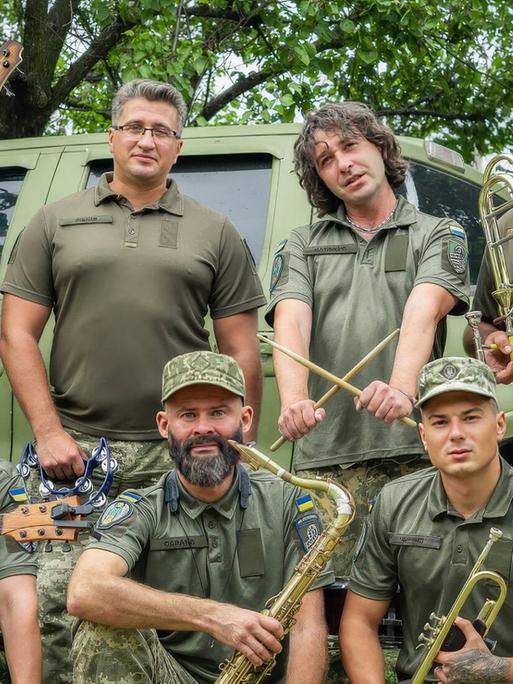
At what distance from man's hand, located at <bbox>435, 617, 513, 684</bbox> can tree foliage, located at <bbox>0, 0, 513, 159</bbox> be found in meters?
4.62

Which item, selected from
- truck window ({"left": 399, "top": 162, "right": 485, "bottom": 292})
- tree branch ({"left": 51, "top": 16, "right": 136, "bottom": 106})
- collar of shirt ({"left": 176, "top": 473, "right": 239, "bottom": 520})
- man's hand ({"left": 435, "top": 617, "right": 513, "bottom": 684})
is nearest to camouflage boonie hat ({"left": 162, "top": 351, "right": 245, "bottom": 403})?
collar of shirt ({"left": 176, "top": 473, "right": 239, "bottom": 520})

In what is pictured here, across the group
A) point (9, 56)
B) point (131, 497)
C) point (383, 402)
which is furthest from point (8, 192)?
point (383, 402)

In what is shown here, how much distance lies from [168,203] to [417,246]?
99 cm

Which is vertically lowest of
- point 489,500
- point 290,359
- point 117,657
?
point 117,657

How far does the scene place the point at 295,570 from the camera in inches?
165

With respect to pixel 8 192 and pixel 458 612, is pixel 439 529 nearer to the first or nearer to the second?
pixel 458 612

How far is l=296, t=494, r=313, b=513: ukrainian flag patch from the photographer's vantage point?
4355 millimetres

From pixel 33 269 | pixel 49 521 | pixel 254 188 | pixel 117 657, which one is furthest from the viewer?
pixel 254 188

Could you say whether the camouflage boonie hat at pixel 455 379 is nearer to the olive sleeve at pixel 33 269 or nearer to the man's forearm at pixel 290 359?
the man's forearm at pixel 290 359

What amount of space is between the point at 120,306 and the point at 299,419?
2.93ft

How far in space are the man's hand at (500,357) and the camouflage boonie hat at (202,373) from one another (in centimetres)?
98

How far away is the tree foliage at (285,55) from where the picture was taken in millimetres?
7988

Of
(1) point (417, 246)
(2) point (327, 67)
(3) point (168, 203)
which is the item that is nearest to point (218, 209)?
(3) point (168, 203)

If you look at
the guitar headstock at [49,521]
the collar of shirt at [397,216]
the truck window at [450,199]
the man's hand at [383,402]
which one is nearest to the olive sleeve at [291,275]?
the collar of shirt at [397,216]
